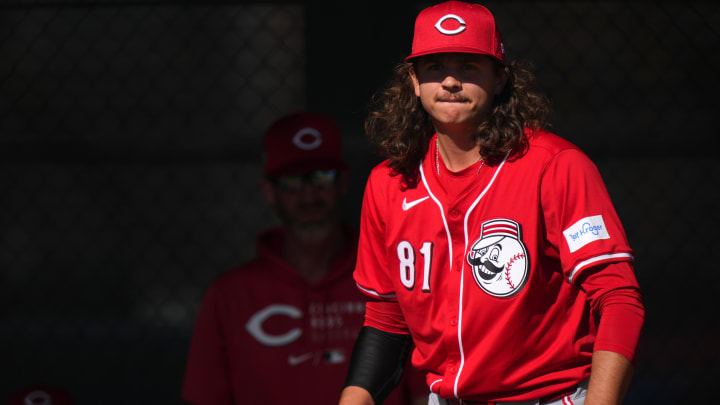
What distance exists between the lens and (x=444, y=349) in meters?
1.81

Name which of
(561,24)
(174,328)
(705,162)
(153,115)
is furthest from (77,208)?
(705,162)

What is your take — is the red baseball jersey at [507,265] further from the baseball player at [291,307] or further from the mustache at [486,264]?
the baseball player at [291,307]

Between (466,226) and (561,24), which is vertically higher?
(561,24)

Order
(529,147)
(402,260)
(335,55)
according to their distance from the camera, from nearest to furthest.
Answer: (529,147), (402,260), (335,55)

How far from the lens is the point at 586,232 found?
5.15 feet

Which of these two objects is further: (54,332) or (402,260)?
(54,332)

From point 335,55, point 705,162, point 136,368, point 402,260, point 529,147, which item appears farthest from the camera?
point 705,162

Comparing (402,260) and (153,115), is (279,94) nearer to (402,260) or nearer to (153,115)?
(153,115)

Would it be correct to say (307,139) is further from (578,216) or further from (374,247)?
(578,216)

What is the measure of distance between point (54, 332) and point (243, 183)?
1.14 m

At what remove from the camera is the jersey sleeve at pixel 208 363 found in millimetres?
2674

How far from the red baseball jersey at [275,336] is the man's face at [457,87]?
111 cm

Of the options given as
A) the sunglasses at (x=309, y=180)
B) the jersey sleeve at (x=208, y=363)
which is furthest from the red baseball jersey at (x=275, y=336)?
the sunglasses at (x=309, y=180)

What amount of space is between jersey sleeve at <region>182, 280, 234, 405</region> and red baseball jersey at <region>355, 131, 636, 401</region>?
1051 millimetres
